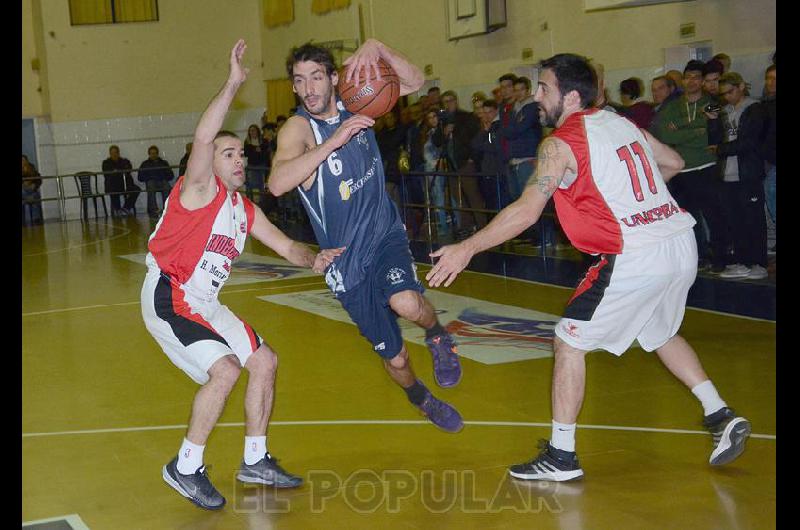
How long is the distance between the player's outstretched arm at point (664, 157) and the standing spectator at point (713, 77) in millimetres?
4854

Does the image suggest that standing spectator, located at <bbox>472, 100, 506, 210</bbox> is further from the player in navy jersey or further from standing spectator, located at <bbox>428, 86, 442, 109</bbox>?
the player in navy jersey

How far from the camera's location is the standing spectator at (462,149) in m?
13.1

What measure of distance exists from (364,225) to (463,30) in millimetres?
11548

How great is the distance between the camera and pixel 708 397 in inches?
199

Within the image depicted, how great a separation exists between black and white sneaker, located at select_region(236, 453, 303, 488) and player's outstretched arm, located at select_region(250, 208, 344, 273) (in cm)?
95

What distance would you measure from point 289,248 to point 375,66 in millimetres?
1068

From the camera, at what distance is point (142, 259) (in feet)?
48.6

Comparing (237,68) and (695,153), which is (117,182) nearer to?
(695,153)

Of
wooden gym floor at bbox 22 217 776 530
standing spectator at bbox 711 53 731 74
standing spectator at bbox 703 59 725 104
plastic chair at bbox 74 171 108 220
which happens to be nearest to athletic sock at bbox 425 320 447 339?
wooden gym floor at bbox 22 217 776 530

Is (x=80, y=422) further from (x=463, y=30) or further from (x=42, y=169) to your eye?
(x=42, y=169)

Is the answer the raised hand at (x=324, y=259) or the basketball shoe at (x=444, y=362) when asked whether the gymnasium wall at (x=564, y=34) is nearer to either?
the basketball shoe at (x=444, y=362)

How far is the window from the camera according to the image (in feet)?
81.4

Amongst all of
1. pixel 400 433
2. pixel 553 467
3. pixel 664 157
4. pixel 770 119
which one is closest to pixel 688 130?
pixel 770 119

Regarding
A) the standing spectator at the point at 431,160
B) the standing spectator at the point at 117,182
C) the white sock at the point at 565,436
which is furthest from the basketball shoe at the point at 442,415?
the standing spectator at the point at 117,182
